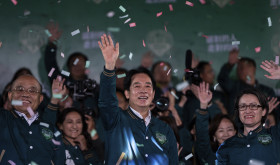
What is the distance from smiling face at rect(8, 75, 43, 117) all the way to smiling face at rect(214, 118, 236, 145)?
172 cm

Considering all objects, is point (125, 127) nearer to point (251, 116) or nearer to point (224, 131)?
point (251, 116)

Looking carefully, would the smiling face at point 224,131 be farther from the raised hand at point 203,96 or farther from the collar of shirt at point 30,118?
the collar of shirt at point 30,118

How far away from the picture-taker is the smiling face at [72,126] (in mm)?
4746

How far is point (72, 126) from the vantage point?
4.77 metres

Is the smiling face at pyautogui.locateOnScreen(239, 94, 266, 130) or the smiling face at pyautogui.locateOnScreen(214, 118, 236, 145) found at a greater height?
the smiling face at pyautogui.locateOnScreen(239, 94, 266, 130)

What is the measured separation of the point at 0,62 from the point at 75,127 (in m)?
2.49

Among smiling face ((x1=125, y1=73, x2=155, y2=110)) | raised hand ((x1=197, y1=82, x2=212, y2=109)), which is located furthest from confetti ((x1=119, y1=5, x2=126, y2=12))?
smiling face ((x1=125, y1=73, x2=155, y2=110))

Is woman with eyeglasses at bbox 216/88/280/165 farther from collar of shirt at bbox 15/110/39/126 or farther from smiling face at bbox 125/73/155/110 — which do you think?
collar of shirt at bbox 15/110/39/126

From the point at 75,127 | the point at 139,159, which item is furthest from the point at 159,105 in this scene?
the point at 139,159

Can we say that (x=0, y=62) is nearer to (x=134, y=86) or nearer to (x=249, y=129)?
(x=134, y=86)

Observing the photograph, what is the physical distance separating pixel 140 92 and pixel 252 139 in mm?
945

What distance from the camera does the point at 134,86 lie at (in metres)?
3.74

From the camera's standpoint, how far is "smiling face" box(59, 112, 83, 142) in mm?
4746

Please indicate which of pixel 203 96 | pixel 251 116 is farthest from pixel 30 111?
pixel 251 116
